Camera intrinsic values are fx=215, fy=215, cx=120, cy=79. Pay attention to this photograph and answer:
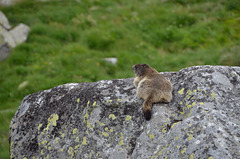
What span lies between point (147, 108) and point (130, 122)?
461 mm

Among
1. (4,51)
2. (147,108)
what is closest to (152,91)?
(147,108)

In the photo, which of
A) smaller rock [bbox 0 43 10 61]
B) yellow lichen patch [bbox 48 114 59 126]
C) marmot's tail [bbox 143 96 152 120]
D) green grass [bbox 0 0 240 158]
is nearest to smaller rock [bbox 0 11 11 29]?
green grass [bbox 0 0 240 158]

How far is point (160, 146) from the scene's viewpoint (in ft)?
12.3

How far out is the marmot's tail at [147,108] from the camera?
4.11 metres

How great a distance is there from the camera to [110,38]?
1298 centimetres

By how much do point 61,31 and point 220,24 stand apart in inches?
397

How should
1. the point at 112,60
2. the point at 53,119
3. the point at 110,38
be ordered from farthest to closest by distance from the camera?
the point at 110,38 < the point at 112,60 < the point at 53,119

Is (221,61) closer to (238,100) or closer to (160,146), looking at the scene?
(238,100)

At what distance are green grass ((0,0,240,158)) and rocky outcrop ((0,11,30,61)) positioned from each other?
407 mm

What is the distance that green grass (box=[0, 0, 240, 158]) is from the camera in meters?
10.7

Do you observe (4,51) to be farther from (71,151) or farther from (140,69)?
(71,151)

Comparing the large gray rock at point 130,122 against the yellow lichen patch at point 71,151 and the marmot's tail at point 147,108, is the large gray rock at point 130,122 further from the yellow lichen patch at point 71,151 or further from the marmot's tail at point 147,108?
the marmot's tail at point 147,108

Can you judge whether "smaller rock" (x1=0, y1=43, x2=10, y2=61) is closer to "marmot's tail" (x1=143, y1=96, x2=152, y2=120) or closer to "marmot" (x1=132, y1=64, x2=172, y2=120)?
"marmot" (x1=132, y1=64, x2=172, y2=120)

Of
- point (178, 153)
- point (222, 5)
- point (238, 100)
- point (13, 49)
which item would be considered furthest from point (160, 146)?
point (222, 5)
